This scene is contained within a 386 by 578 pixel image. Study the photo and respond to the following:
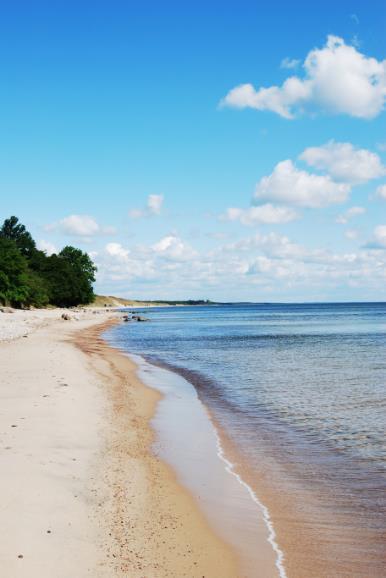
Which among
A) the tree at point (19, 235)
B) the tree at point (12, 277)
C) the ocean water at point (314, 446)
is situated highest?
the tree at point (19, 235)

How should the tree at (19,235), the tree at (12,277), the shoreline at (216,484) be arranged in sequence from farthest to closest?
the tree at (19,235)
the tree at (12,277)
the shoreline at (216,484)

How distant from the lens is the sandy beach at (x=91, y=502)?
6528 millimetres

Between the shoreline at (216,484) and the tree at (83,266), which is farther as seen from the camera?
the tree at (83,266)

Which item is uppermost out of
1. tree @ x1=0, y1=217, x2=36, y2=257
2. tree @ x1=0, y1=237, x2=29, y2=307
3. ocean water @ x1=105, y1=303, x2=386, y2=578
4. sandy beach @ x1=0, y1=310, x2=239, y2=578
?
tree @ x1=0, y1=217, x2=36, y2=257

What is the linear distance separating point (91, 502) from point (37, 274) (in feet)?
389

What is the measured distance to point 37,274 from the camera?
400 ft

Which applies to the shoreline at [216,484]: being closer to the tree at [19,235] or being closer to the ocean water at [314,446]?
the ocean water at [314,446]

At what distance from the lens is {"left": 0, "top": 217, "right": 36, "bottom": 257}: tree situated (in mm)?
136375

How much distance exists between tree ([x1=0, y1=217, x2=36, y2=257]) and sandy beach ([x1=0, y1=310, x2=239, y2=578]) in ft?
414

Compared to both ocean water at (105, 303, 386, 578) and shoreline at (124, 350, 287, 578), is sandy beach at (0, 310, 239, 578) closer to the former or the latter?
shoreline at (124, 350, 287, 578)

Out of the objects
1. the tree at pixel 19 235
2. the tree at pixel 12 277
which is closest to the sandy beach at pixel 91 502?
the tree at pixel 12 277

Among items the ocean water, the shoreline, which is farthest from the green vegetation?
the shoreline

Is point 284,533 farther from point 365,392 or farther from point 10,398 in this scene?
point 365,392

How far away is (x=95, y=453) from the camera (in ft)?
37.2
